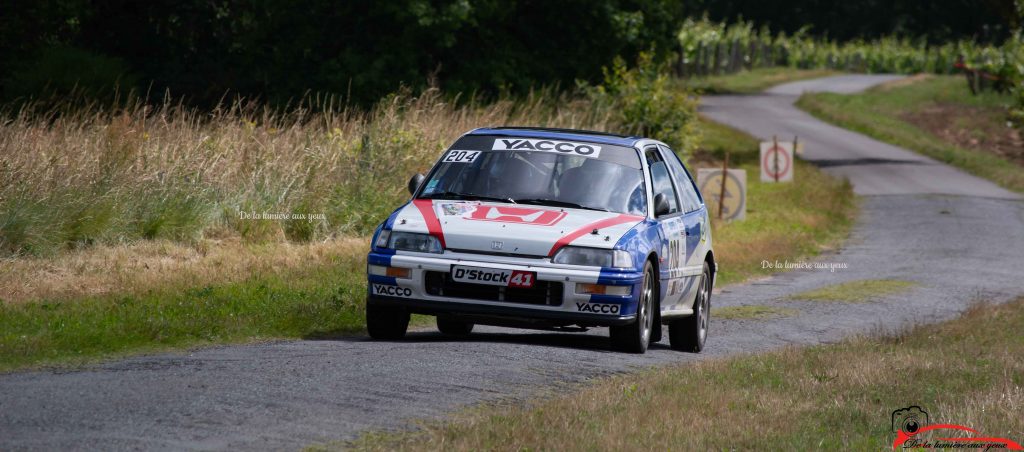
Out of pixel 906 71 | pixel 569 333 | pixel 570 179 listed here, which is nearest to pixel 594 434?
pixel 570 179

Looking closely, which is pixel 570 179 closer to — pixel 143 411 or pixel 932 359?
pixel 932 359

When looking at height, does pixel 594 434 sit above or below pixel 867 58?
above

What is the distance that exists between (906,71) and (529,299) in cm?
8093

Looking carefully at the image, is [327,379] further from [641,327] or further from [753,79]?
[753,79]

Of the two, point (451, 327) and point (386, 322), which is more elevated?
point (386, 322)

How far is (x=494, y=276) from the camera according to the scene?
10812 millimetres

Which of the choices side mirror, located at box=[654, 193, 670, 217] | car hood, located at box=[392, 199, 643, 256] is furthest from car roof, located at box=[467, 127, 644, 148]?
car hood, located at box=[392, 199, 643, 256]

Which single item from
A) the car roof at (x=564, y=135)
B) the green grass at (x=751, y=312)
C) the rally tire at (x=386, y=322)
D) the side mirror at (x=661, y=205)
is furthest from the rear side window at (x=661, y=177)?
the green grass at (x=751, y=312)

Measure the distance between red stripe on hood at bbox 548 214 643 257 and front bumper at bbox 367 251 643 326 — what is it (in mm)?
136

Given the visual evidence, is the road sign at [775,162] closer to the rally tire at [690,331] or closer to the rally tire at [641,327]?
the rally tire at [690,331]

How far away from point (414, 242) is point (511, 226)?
0.73m

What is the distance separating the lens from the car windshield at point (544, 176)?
38.6 feet

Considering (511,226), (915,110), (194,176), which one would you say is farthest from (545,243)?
(915,110)

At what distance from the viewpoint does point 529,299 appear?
10.9 m
